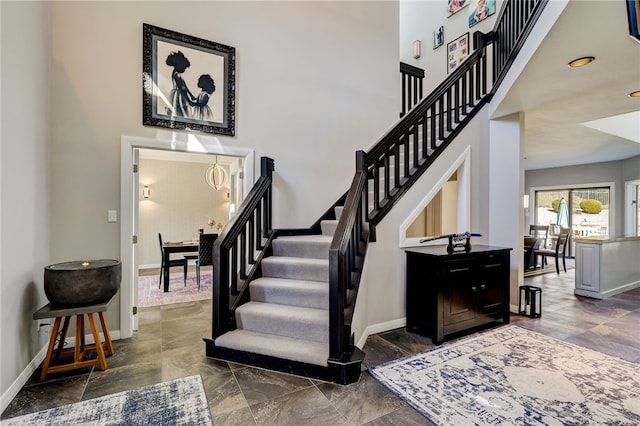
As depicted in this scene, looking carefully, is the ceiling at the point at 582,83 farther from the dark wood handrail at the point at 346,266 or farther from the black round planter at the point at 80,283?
the black round planter at the point at 80,283

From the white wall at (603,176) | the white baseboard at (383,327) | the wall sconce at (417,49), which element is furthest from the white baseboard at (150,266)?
the white wall at (603,176)

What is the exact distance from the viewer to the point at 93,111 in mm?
3002

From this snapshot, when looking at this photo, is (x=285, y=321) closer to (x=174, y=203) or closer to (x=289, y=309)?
(x=289, y=309)

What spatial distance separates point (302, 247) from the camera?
3.42 meters

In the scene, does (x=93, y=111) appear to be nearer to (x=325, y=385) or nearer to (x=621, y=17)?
(x=325, y=385)

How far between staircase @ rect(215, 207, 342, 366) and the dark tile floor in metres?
0.20

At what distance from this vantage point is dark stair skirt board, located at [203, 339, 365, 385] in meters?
2.29

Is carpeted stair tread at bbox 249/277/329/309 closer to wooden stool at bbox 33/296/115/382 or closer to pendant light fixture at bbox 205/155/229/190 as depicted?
wooden stool at bbox 33/296/115/382

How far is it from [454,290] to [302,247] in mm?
1629

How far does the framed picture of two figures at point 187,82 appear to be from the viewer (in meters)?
3.22

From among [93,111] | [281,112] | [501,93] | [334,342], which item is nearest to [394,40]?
[501,93]

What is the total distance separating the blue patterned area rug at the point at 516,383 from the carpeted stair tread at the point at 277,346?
1.58 feet

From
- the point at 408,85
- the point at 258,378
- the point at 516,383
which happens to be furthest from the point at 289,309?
the point at 408,85

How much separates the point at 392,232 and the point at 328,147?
5.17 feet
